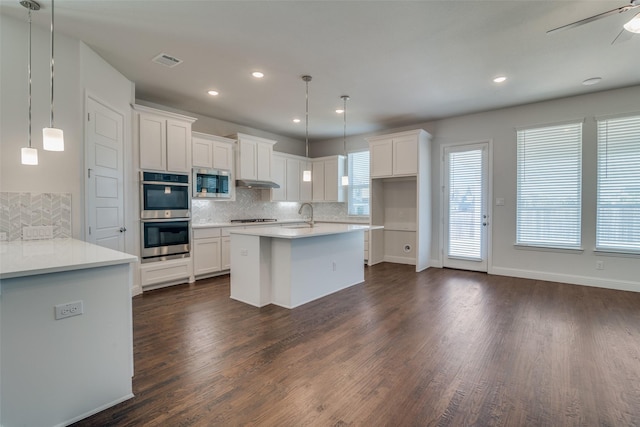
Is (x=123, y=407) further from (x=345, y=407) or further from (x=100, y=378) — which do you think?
(x=345, y=407)

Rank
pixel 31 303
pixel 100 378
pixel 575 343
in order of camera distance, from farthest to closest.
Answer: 1. pixel 575 343
2. pixel 100 378
3. pixel 31 303

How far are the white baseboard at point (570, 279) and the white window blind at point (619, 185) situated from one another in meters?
0.50

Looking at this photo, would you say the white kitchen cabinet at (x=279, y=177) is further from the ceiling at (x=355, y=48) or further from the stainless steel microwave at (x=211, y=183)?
the ceiling at (x=355, y=48)

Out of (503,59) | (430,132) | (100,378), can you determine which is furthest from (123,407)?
(430,132)

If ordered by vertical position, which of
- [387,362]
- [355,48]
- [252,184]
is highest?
[355,48]

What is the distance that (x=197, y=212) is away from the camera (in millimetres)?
5391

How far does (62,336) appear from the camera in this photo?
1.69m

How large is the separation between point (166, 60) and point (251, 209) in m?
3.42

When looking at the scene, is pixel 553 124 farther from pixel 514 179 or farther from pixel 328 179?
pixel 328 179

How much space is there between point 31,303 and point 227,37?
2730 millimetres

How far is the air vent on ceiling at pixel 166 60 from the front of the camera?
3.39 metres

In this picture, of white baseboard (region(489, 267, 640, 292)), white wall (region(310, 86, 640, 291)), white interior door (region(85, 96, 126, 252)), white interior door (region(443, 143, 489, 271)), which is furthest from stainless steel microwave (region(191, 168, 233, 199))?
white baseboard (region(489, 267, 640, 292))

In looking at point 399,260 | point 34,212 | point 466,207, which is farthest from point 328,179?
point 34,212

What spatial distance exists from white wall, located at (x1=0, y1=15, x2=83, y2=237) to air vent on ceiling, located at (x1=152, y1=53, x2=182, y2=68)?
0.73 meters
